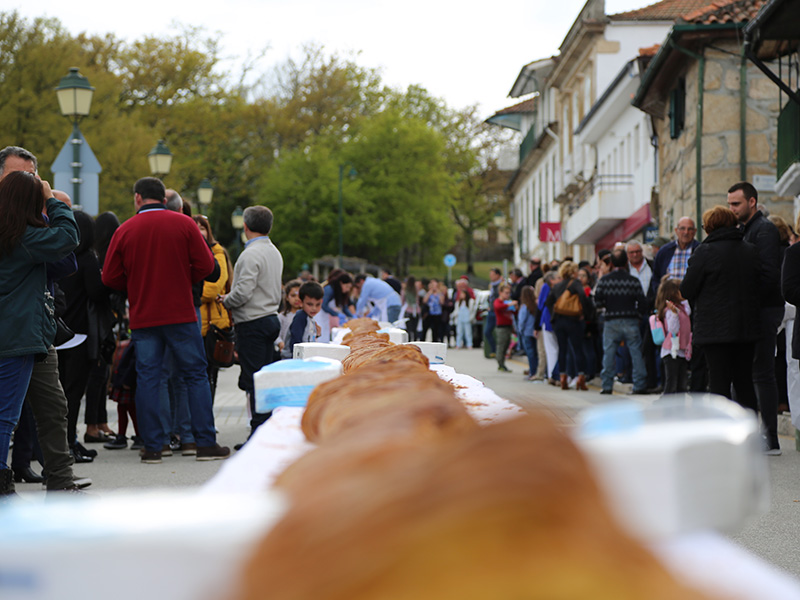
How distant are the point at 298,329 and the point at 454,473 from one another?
29.0ft

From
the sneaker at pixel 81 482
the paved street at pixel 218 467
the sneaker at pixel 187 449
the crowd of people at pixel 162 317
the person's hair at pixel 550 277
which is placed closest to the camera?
the paved street at pixel 218 467

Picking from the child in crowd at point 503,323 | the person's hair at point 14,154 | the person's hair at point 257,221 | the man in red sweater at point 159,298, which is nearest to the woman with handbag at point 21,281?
the person's hair at point 14,154

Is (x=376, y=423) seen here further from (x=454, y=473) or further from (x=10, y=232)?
(x=10, y=232)

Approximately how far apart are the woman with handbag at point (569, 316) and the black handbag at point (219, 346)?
22.9 feet

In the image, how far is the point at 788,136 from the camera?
15.3 meters

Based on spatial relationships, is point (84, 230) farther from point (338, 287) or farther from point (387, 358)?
point (387, 358)

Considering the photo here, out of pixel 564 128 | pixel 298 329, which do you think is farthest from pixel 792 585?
pixel 564 128

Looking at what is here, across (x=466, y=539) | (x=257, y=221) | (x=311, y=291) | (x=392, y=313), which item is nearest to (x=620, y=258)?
(x=392, y=313)

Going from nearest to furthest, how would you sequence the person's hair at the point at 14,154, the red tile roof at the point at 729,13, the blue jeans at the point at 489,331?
the person's hair at the point at 14,154 → the red tile roof at the point at 729,13 → the blue jeans at the point at 489,331

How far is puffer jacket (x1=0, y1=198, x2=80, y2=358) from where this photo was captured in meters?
5.59

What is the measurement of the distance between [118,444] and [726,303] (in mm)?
5378

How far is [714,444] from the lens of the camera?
98cm

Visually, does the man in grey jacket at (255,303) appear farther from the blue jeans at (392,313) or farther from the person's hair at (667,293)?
the blue jeans at (392,313)

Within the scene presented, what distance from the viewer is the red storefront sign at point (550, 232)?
39156 mm
